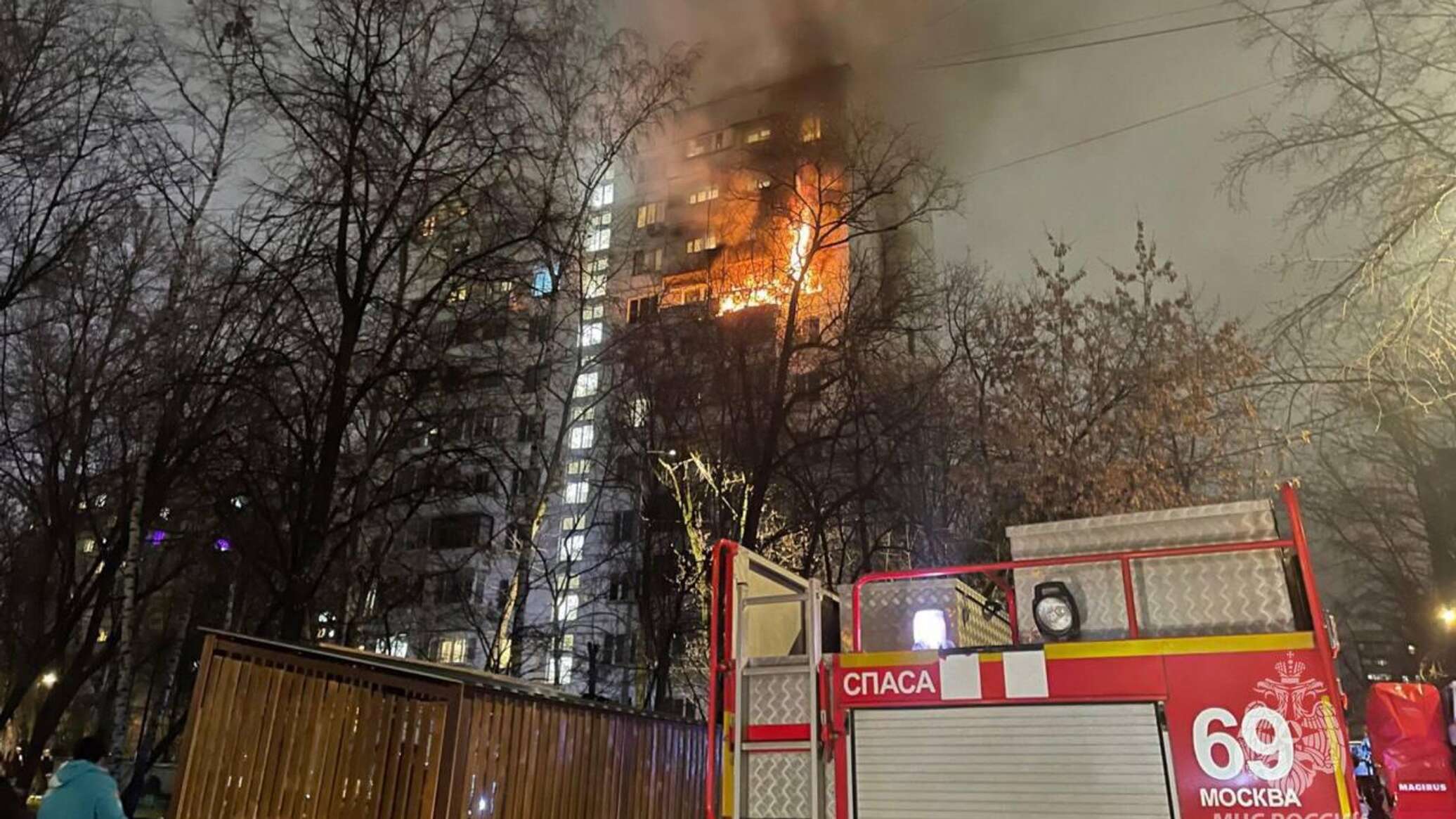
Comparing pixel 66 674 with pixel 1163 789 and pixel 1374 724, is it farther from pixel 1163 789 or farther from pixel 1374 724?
pixel 1374 724

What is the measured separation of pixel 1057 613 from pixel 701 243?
21115 mm

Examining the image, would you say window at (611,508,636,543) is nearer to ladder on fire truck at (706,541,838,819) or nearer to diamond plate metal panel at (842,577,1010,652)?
diamond plate metal panel at (842,577,1010,652)

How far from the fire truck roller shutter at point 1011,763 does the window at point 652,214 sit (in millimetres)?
16825

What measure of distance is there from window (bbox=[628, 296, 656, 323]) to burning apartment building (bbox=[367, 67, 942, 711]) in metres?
0.06

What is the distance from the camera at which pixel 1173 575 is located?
5.09 m

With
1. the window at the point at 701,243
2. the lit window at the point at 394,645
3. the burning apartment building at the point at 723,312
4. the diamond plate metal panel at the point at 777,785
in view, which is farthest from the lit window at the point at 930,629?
the lit window at the point at 394,645

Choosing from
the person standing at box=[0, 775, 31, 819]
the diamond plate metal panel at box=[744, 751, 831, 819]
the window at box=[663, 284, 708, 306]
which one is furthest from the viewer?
the window at box=[663, 284, 708, 306]

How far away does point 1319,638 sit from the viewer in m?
4.44

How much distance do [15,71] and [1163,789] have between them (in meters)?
13.3

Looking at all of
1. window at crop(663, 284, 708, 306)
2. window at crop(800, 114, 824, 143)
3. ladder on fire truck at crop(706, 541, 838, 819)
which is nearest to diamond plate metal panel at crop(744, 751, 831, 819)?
ladder on fire truck at crop(706, 541, 838, 819)

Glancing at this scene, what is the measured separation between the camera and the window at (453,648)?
36875mm

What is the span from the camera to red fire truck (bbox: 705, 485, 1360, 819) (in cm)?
443

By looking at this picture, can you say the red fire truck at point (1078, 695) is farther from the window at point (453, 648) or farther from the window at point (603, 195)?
the window at point (453, 648)

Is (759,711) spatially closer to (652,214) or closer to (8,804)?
(8,804)
